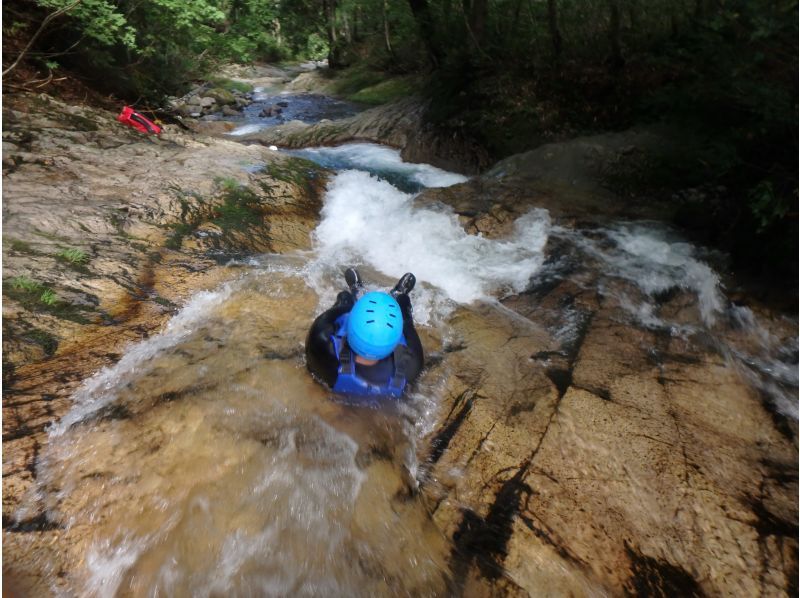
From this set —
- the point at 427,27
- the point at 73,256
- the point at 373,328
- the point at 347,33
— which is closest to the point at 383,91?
the point at 427,27

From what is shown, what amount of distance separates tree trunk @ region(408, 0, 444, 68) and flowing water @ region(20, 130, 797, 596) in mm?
10261

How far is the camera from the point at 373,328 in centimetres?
292

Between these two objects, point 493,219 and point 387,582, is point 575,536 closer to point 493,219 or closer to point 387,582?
point 387,582

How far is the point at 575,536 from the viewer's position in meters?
2.40

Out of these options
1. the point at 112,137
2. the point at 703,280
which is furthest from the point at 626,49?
the point at 112,137

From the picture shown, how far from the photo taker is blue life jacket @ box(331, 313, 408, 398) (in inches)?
124

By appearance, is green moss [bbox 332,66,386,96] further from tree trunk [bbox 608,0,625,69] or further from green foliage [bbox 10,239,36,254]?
green foliage [bbox 10,239,36,254]

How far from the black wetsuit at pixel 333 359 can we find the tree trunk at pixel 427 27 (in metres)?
11.7

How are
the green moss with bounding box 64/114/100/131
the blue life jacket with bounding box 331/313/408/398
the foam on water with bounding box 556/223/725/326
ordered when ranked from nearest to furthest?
the blue life jacket with bounding box 331/313/408/398 → the foam on water with bounding box 556/223/725/326 → the green moss with bounding box 64/114/100/131

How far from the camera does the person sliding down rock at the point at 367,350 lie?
2955 mm

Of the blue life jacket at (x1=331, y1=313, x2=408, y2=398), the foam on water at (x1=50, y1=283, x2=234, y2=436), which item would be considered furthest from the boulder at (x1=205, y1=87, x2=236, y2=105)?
the blue life jacket at (x1=331, y1=313, x2=408, y2=398)

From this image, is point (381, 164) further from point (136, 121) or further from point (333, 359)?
point (333, 359)

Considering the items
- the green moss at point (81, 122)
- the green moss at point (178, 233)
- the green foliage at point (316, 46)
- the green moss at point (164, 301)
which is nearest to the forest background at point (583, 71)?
the green moss at point (81, 122)

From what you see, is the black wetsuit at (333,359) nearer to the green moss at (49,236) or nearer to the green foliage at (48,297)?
the green foliage at (48,297)
